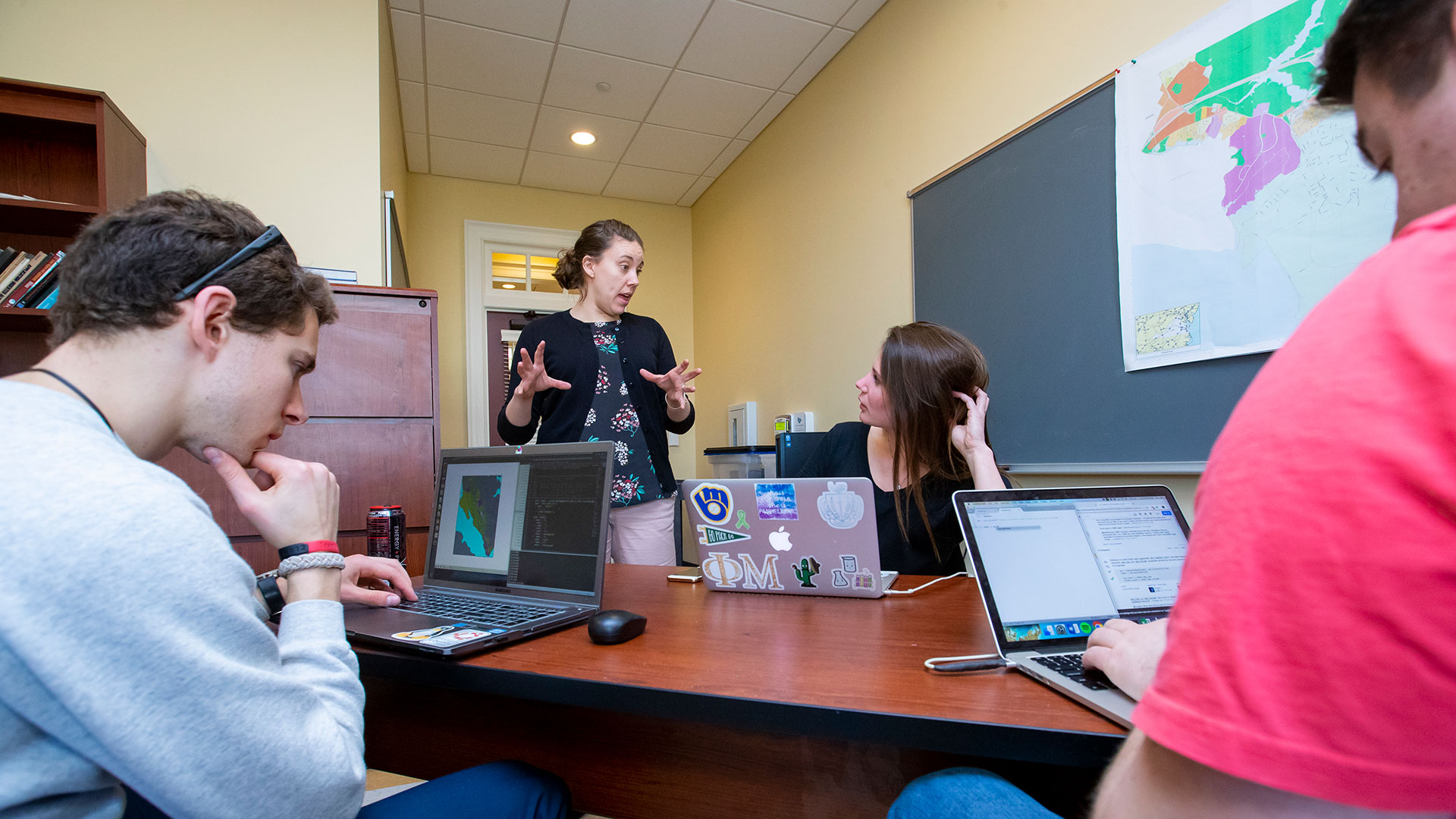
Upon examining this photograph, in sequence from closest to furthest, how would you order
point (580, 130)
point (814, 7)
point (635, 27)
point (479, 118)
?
point (814, 7), point (635, 27), point (479, 118), point (580, 130)

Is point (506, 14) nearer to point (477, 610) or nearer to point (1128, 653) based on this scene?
point (477, 610)

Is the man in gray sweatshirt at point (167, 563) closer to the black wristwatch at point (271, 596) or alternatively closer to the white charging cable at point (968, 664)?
the black wristwatch at point (271, 596)

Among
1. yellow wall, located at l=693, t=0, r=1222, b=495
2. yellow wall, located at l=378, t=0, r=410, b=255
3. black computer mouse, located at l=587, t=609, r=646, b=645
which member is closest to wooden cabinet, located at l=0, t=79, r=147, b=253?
yellow wall, located at l=378, t=0, r=410, b=255

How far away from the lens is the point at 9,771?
19.9 inches

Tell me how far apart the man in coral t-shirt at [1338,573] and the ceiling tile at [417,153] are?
468 centimetres

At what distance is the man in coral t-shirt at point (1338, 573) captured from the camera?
297 mm

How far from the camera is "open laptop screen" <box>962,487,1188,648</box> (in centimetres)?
90

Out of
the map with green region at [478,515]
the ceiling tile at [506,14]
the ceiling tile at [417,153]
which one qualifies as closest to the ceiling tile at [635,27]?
the ceiling tile at [506,14]

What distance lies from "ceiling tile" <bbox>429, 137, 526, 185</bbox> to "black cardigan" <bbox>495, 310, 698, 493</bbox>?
2.58 metres

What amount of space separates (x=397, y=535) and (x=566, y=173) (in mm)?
3775

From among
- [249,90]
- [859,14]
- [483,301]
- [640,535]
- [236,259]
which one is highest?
[859,14]

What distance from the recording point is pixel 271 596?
1.08 m

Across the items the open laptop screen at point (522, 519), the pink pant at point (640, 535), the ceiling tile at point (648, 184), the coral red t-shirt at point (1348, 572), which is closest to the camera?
the coral red t-shirt at point (1348, 572)

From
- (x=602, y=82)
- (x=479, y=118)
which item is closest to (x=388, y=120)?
(x=479, y=118)
